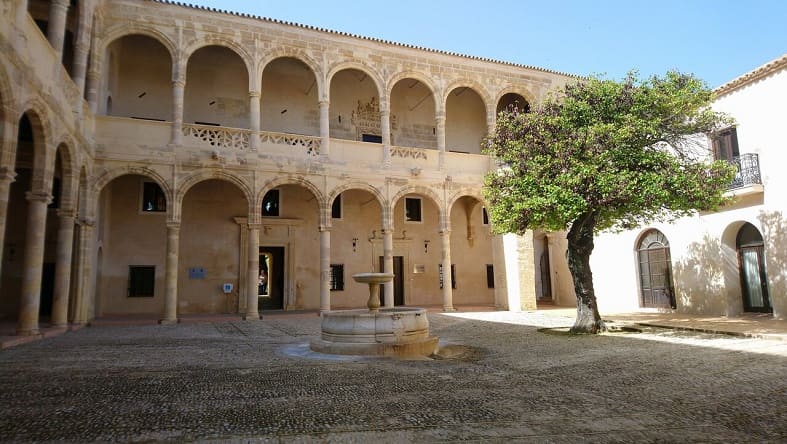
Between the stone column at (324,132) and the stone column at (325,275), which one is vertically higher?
the stone column at (324,132)

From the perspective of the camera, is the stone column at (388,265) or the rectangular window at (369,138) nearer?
the stone column at (388,265)

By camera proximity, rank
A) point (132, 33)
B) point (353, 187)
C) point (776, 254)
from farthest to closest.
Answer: point (353, 187)
point (132, 33)
point (776, 254)

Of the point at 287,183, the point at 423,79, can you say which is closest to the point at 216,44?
the point at 287,183

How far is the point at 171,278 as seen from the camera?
1299 centimetres

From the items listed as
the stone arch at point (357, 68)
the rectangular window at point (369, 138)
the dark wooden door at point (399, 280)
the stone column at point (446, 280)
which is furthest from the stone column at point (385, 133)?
the dark wooden door at point (399, 280)

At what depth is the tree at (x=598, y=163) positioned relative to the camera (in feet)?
29.6

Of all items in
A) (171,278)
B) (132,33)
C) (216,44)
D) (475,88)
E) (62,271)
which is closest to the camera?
(62,271)

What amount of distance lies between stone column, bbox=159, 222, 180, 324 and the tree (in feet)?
27.2

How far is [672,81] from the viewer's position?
9805mm

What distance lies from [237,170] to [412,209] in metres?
7.51

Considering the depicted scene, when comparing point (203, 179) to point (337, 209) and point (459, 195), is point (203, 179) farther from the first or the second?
point (459, 195)

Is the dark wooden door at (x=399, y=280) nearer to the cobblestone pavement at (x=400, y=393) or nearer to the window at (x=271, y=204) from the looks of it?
the window at (x=271, y=204)

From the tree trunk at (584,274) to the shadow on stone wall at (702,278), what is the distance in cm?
536

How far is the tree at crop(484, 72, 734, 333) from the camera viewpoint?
9016mm
